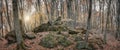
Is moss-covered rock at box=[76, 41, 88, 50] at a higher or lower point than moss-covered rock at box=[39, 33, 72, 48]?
lower

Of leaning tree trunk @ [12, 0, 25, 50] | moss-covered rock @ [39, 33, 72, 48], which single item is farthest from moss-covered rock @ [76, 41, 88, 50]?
leaning tree trunk @ [12, 0, 25, 50]

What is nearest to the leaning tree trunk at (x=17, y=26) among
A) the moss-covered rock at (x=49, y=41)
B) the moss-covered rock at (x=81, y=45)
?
the moss-covered rock at (x=49, y=41)

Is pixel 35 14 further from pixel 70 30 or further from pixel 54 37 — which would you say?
pixel 54 37

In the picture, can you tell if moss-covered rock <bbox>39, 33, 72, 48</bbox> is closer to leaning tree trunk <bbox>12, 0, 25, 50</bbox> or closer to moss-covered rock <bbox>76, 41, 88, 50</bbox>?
moss-covered rock <bbox>76, 41, 88, 50</bbox>

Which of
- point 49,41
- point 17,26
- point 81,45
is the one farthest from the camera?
point 49,41

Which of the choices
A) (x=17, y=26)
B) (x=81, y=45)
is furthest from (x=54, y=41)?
(x=17, y=26)

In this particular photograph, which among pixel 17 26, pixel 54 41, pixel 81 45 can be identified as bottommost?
pixel 81 45

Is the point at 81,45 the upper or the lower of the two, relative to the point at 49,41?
lower

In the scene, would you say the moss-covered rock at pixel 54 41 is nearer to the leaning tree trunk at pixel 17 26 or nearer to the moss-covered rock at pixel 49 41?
the moss-covered rock at pixel 49 41

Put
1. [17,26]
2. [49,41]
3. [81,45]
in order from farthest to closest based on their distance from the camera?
[49,41] < [81,45] < [17,26]

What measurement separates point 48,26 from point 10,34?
722cm

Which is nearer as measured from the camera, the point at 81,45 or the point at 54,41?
the point at 81,45

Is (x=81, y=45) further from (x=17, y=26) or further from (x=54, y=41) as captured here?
(x=17, y=26)

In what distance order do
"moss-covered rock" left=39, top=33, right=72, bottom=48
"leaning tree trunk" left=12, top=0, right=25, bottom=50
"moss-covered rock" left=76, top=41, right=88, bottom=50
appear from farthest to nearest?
"moss-covered rock" left=39, top=33, right=72, bottom=48 < "moss-covered rock" left=76, top=41, right=88, bottom=50 < "leaning tree trunk" left=12, top=0, right=25, bottom=50
